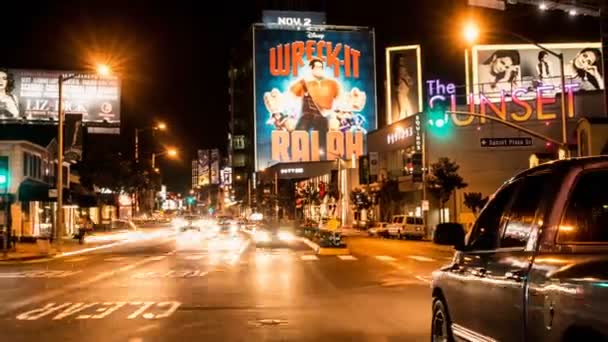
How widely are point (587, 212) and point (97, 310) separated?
10.7 meters

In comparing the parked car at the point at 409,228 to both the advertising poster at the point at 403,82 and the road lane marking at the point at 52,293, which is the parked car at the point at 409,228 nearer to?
the advertising poster at the point at 403,82

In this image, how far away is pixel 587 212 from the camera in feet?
16.8

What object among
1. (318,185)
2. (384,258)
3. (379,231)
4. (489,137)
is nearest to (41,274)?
(384,258)

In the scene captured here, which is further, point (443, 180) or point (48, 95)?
point (48, 95)

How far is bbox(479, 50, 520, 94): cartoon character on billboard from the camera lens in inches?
2779

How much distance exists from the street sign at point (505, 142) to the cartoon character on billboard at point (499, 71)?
1560 cm

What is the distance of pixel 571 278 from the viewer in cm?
461

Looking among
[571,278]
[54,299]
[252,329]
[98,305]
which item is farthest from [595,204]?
[54,299]

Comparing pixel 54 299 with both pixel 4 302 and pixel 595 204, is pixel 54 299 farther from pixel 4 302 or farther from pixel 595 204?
pixel 595 204

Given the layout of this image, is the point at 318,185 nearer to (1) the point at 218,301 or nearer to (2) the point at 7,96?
(2) the point at 7,96

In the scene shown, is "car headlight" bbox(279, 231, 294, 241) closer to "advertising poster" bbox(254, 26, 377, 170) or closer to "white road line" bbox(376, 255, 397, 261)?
"white road line" bbox(376, 255, 397, 261)

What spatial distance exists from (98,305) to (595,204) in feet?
37.5

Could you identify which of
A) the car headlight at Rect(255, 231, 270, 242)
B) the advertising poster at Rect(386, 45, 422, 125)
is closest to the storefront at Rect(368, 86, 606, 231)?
the car headlight at Rect(255, 231, 270, 242)

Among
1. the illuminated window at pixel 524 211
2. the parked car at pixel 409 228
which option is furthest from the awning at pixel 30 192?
the illuminated window at pixel 524 211
